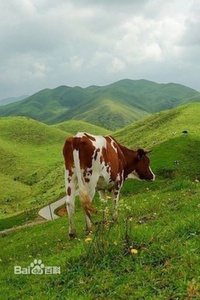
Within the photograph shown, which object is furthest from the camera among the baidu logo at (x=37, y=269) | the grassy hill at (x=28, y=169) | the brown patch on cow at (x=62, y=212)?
the grassy hill at (x=28, y=169)

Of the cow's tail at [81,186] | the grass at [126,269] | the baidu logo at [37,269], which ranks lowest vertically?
the baidu logo at [37,269]

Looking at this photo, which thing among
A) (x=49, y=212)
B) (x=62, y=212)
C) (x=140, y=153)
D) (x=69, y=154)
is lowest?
(x=49, y=212)

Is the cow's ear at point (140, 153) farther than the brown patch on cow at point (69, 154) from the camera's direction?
Yes

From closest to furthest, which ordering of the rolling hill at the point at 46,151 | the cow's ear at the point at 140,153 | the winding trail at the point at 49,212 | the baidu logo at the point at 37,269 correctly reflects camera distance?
the baidu logo at the point at 37,269, the cow's ear at the point at 140,153, the winding trail at the point at 49,212, the rolling hill at the point at 46,151

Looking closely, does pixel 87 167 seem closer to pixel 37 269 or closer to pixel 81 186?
pixel 81 186

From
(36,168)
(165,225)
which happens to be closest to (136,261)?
(165,225)

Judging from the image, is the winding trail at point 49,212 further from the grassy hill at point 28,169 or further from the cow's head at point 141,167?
the cow's head at point 141,167

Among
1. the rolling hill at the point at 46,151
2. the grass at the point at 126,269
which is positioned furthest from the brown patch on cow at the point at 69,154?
the rolling hill at the point at 46,151

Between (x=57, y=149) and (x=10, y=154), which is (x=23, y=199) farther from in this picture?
(x=57, y=149)

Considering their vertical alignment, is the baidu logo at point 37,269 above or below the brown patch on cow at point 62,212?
above

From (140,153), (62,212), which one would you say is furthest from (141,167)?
(62,212)

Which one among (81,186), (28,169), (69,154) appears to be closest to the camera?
(81,186)

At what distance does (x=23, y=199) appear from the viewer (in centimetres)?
10394

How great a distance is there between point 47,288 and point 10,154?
156865mm
